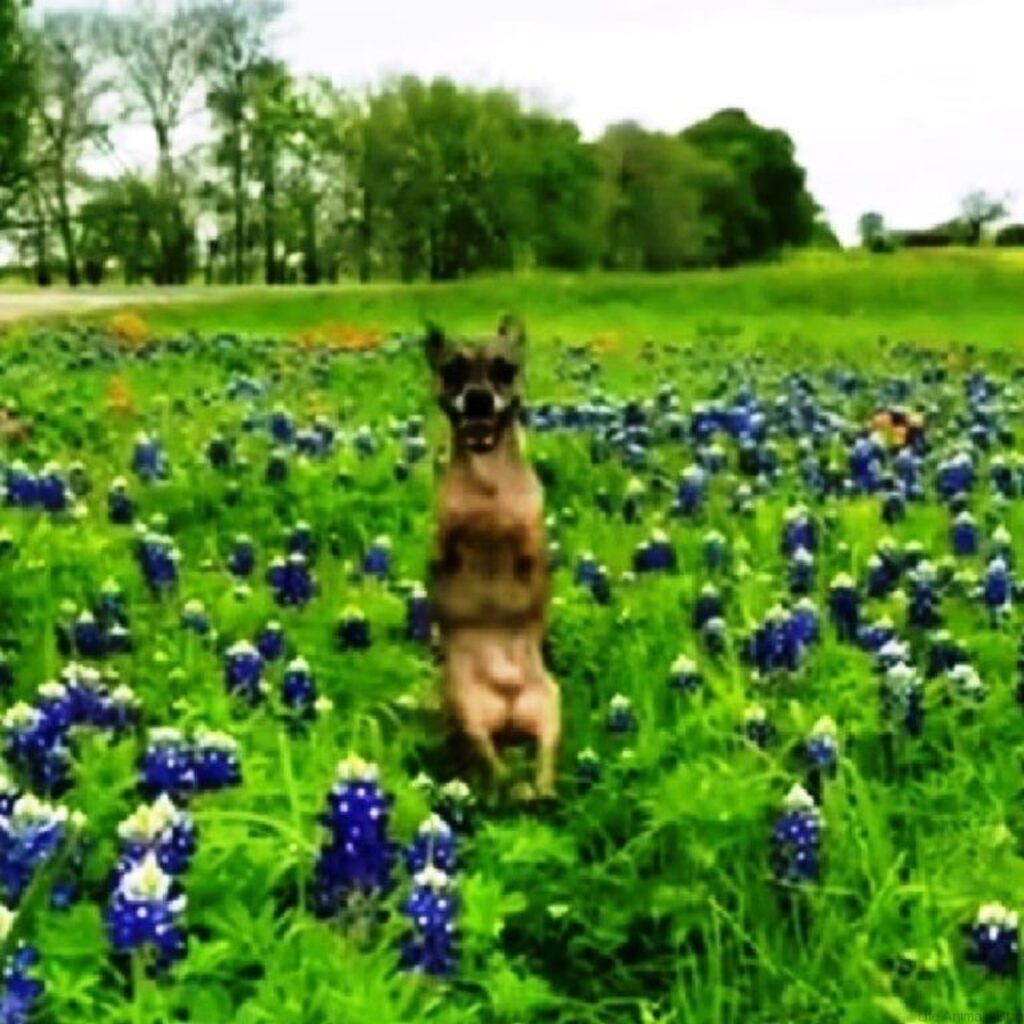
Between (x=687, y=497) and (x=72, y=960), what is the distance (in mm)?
4606

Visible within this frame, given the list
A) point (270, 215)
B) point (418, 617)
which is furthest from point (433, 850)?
point (270, 215)

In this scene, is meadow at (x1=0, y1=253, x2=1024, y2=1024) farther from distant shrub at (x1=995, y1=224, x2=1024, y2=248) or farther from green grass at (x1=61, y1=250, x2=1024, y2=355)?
distant shrub at (x1=995, y1=224, x2=1024, y2=248)

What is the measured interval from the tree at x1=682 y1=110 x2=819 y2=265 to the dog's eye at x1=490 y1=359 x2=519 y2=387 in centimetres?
7580

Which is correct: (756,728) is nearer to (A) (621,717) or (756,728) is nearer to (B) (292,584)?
(A) (621,717)

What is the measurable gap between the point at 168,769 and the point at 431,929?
0.68 m

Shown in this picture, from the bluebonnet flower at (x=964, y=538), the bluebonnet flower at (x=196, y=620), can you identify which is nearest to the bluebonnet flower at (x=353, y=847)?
the bluebonnet flower at (x=196, y=620)

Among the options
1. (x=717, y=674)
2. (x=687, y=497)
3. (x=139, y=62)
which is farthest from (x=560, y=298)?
(x=139, y=62)

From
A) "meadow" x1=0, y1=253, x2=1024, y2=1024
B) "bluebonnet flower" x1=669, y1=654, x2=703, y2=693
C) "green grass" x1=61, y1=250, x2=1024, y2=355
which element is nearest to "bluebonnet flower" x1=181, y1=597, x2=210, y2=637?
"meadow" x1=0, y1=253, x2=1024, y2=1024

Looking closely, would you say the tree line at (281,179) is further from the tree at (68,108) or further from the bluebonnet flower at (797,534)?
the bluebonnet flower at (797,534)

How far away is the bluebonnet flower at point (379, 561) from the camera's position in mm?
6824

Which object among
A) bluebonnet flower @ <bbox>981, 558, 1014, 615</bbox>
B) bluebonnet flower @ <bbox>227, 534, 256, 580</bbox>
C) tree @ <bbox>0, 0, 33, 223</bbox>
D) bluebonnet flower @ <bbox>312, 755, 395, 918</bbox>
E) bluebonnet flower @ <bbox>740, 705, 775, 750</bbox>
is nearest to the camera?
bluebonnet flower @ <bbox>312, 755, 395, 918</bbox>

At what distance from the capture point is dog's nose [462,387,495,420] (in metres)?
4.95

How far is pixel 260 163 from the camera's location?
227 ft

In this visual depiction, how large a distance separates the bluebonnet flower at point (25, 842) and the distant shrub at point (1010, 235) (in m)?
54.8
